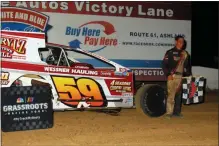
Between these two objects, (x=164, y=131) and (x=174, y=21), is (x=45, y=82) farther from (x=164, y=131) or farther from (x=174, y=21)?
(x=174, y=21)

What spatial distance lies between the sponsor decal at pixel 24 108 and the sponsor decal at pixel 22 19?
4.70 metres

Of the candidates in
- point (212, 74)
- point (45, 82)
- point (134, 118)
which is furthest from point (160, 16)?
point (45, 82)

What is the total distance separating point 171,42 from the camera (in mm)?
11250

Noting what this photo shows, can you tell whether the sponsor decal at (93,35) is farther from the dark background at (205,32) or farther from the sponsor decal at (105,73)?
the dark background at (205,32)

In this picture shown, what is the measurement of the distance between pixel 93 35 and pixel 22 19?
2268 millimetres

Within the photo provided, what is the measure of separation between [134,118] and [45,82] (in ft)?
6.45

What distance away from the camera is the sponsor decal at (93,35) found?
33.0 feet

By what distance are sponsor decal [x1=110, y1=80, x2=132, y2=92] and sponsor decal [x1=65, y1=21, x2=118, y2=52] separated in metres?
4.06

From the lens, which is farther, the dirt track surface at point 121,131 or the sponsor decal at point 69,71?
the sponsor decal at point 69,71

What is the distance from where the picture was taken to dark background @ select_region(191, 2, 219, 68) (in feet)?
49.3

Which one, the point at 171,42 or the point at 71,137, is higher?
the point at 171,42

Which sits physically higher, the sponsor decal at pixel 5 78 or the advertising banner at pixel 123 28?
the advertising banner at pixel 123 28

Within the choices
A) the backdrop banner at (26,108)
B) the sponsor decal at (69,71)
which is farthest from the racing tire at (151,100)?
the backdrop banner at (26,108)

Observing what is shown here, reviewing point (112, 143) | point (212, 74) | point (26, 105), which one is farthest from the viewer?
point (212, 74)
